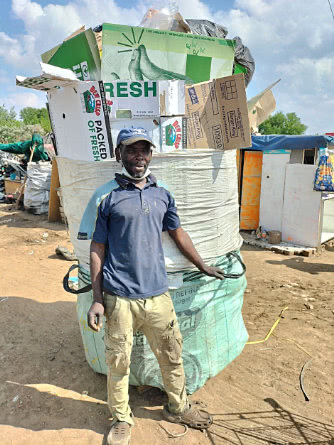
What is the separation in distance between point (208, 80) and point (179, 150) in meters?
0.61

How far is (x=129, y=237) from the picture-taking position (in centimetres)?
204

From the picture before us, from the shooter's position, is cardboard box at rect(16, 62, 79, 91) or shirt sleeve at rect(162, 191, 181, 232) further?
shirt sleeve at rect(162, 191, 181, 232)

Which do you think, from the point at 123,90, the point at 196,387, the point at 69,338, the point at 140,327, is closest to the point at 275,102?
the point at 123,90

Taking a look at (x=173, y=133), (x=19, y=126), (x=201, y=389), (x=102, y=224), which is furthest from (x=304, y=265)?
(x=19, y=126)

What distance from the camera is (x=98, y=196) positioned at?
209 cm

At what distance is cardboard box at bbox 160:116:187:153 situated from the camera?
7.51 feet

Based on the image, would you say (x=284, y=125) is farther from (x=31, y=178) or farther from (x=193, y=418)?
(x=193, y=418)

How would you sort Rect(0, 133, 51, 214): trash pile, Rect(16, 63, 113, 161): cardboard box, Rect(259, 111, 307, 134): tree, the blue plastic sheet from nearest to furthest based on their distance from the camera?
Rect(16, 63, 113, 161): cardboard box → the blue plastic sheet → Rect(0, 133, 51, 214): trash pile → Rect(259, 111, 307, 134): tree

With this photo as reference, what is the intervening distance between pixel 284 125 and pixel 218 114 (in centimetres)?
5051

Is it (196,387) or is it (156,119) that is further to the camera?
(196,387)

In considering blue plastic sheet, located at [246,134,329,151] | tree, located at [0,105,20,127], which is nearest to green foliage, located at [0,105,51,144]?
tree, located at [0,105,20,127]

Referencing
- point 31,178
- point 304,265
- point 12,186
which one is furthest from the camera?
point 12,186

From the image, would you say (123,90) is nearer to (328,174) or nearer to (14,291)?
(14,291)

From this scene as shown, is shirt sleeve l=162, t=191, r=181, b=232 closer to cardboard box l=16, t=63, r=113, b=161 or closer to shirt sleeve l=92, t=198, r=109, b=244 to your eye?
shirt sleeve l=92, t=198, r=109, b=244
